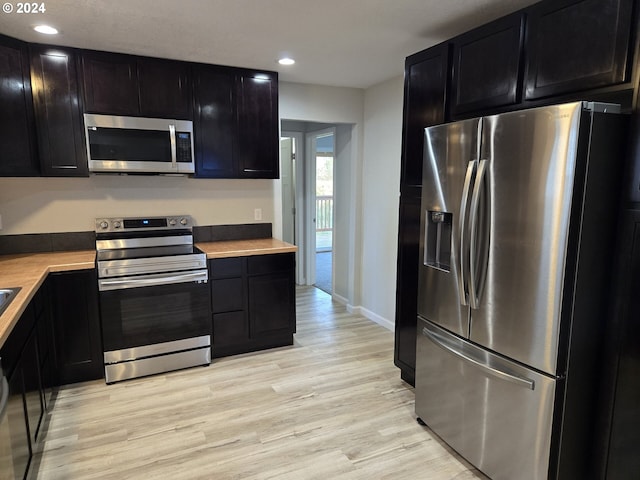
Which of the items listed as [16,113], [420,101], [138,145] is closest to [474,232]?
[420,101]

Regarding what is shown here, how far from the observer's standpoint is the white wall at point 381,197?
3953mm

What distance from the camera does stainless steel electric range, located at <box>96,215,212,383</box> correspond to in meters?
3.04

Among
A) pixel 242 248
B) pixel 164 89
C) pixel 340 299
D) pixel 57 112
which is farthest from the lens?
pixel 340 299

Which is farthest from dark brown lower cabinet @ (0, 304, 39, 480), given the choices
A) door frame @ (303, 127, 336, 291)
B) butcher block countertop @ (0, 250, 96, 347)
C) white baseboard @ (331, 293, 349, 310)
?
door frame @ (303, 127, 336, 291)

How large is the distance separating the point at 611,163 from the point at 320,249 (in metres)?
6.97

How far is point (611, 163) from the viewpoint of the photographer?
1682 mm

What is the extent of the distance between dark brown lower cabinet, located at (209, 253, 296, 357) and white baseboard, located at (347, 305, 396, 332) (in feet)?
3.57

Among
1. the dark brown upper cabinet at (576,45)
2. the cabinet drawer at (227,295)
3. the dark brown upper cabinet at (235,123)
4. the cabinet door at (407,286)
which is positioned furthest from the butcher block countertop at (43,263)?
the dark brown upper cabinet at (576,45)

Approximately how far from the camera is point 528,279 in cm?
180

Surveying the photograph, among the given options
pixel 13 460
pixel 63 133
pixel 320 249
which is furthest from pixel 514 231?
pixel 320 249

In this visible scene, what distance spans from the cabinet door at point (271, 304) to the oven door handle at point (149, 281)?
1.46ft

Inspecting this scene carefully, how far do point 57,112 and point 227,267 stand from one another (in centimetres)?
170

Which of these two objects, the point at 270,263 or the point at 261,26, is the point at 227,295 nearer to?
the point at 270,263

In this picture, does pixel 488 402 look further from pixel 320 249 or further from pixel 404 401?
pixel 320 249
